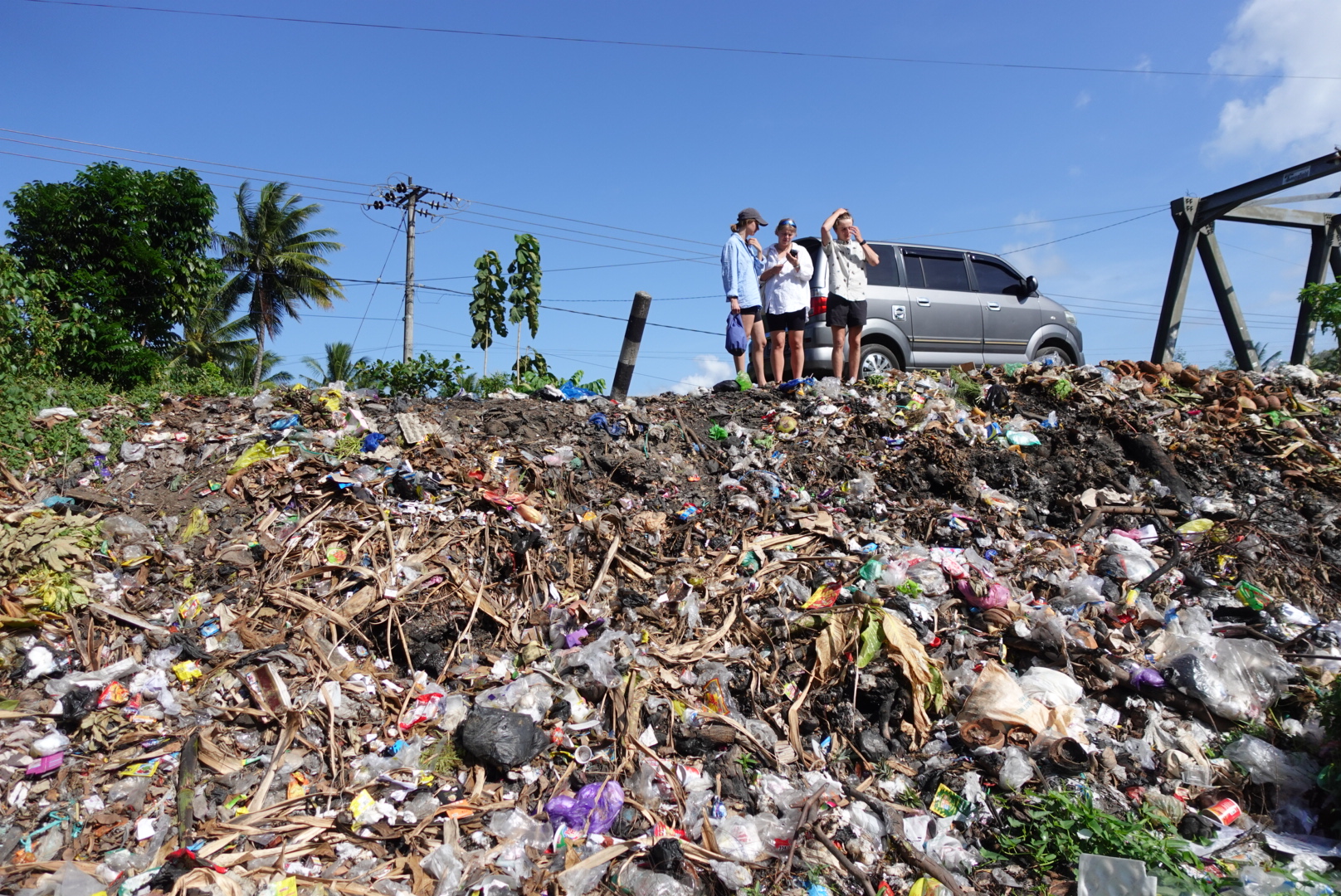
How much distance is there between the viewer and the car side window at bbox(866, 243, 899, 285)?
7.54 meters

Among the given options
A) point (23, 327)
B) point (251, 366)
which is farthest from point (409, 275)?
point (23, 327)

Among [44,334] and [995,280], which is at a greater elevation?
[995,280]

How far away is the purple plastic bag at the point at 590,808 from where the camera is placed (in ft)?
9.30

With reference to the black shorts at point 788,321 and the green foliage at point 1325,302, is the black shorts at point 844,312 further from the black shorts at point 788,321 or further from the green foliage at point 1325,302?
the green foliage at point 1325,302

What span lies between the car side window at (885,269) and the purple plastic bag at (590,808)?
19.2 ft

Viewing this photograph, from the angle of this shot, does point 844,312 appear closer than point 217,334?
Yes

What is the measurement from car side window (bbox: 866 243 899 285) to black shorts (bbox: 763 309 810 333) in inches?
47.6

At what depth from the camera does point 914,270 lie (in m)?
7.80

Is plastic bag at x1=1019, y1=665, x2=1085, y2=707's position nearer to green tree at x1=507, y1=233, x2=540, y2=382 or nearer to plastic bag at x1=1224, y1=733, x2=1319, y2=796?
plastic bag at x1=1224, y1=733, x2=1319, y2=796

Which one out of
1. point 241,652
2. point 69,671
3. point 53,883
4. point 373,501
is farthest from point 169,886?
point 373,501

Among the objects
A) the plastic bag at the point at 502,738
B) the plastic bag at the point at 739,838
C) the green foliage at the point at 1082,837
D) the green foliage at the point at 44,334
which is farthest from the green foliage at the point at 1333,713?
the green foliage at the point at 44,334

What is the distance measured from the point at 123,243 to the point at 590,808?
10.6 m

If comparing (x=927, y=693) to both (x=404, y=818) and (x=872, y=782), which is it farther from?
(x=404, y=818)

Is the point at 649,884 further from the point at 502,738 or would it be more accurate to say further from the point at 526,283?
the point at 526,283
